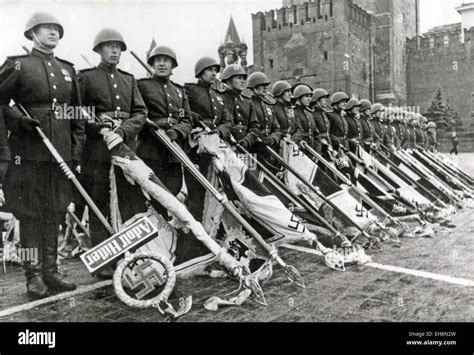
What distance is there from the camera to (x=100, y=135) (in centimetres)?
494

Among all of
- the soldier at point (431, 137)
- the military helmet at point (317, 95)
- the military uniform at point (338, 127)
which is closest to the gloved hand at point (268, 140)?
the military helmet at point (317, 95)

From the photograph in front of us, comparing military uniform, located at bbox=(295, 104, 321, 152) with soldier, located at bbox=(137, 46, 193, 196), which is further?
military uniform, located at bbox=(295, 104, 321, 152)

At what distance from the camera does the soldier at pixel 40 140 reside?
14.1 feet

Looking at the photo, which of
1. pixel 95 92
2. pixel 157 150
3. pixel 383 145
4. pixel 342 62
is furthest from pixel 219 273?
pixel 342 62

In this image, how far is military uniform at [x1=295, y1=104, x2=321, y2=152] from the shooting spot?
816cm

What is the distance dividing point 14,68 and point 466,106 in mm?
46020

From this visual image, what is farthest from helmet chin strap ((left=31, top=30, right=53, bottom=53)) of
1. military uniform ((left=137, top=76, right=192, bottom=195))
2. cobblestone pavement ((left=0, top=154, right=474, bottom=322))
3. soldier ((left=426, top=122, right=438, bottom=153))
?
soldier ((left=426, top=122, right=438, bottom=153))

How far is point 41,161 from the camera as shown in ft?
14.6

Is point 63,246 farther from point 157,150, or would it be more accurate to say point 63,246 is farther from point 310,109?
point 310,109

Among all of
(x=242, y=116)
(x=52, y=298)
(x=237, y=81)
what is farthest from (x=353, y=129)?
(x=52, y=298)

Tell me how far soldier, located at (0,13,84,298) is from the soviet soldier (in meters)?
2.75

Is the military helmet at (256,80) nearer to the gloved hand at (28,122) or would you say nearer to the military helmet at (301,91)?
the military helmet at (301,91)

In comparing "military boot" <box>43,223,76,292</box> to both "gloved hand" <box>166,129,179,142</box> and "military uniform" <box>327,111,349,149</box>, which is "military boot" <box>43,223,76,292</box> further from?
"military uniform" <box>327,111,349,149</box>

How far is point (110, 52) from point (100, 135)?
30.4 inches
